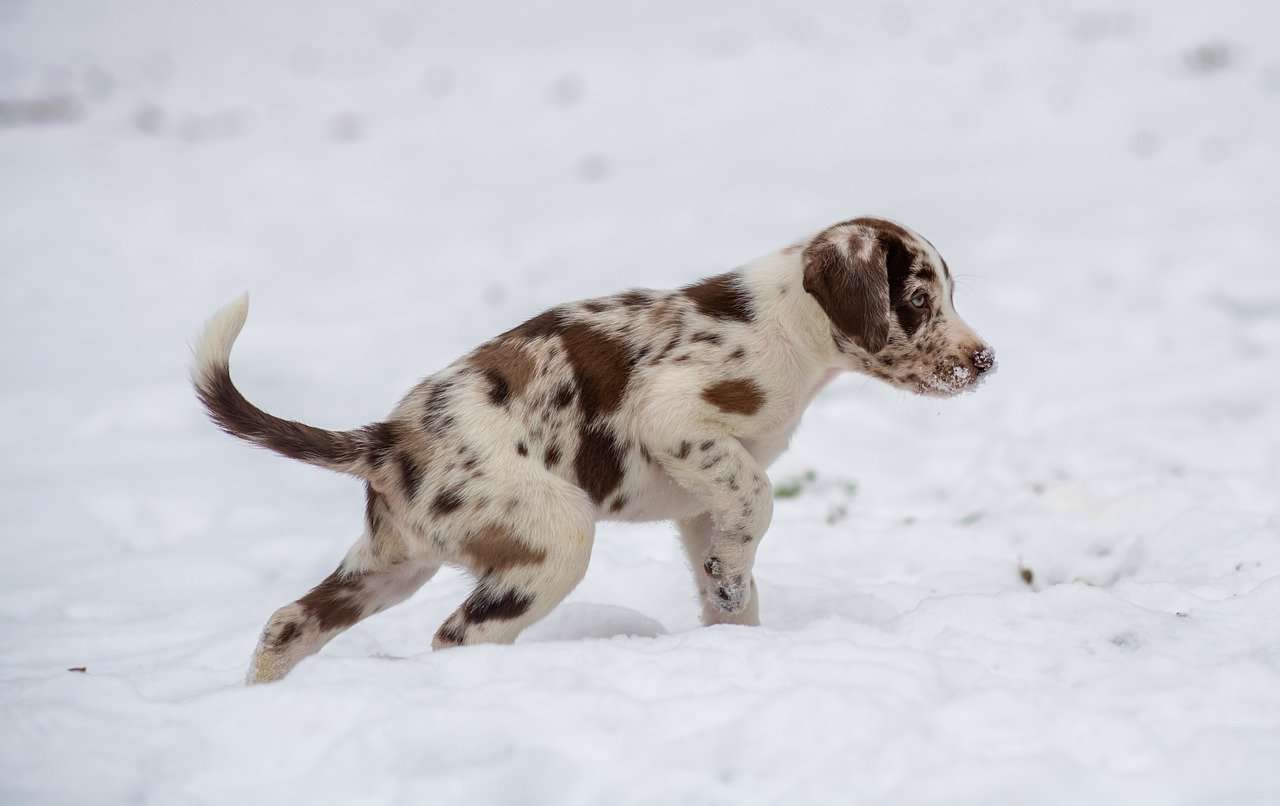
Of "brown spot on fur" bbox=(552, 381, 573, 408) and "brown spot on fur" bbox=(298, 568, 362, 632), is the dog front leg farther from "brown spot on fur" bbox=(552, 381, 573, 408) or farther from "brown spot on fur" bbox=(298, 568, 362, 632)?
"brown spot on fur" bbox=(298, 568, 362, 632)

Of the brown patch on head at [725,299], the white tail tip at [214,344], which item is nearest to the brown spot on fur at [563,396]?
the brown patch on head at [725,299]

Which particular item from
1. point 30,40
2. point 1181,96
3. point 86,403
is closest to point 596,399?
point 86,403

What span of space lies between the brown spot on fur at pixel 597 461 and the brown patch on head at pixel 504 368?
0.24 m

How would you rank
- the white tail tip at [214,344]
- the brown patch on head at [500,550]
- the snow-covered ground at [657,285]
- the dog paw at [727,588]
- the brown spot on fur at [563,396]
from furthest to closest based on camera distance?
the dog paw at [727,588] < the brown spot on fur at [563,396] < the white tail tip at [214,344] < the brown patch on head at [500,550] < the snow-covered ground at [657,285]

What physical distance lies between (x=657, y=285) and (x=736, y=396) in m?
5.32

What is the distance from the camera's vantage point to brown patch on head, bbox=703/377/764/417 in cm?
399

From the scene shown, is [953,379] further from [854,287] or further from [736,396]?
[736,396]

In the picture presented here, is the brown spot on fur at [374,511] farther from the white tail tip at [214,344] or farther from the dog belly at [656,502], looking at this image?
the dog belly at [656,502]

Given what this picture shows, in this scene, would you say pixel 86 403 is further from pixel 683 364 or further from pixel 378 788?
pixel 378 788

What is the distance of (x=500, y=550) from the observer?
12.2 ft

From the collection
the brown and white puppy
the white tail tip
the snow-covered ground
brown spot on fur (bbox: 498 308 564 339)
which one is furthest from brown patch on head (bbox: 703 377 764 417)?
the white tail tip

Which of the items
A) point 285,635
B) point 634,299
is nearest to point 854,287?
point 634,299

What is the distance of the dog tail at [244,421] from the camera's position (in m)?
3.82

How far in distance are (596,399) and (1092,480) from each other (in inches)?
124
